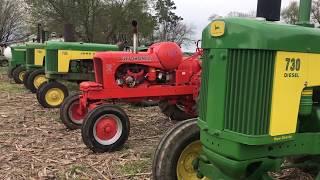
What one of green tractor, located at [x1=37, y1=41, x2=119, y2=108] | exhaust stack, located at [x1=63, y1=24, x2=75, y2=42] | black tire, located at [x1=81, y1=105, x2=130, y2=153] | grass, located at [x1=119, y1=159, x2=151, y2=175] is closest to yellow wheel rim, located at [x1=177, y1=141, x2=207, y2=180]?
grass, located at [x1=119, y1=159, x2=151, y2=175]

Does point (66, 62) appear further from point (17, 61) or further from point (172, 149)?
point (172, 149)

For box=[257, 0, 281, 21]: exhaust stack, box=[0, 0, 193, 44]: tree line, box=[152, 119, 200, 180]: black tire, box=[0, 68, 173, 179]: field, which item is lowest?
box=[0, 68, 173, 179]: field

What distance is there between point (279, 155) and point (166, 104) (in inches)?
194

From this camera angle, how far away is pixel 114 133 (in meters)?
6.53

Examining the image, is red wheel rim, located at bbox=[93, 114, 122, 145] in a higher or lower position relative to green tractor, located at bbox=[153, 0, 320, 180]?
lower

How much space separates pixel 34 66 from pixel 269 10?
11324 mm

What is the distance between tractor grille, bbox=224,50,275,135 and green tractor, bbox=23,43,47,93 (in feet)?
34.4

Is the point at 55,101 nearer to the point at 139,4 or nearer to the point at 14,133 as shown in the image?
the point at 14,133

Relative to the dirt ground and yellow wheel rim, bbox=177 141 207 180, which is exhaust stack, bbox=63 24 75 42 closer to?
the dirt ground

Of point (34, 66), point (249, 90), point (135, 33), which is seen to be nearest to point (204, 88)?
point (249, 90)

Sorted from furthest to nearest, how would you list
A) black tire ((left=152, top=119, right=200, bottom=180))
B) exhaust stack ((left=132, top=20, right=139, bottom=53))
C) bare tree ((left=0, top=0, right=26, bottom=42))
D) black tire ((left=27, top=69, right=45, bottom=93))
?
bare tree ((left=0, top=0, right=26, bottom=42)) < black tire ((left=27, top=69, right=45, bottom=93)) < exhaust stack ((left=132, top=20, right=139, bottom=53)) < black tire ((left=152, top=119, right=200, bottom=180))

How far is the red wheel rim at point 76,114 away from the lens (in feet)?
26.2

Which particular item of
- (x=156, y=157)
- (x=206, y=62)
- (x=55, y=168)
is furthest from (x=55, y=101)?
(x=206, y=62)

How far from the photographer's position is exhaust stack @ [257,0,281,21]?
3496 millimetres
